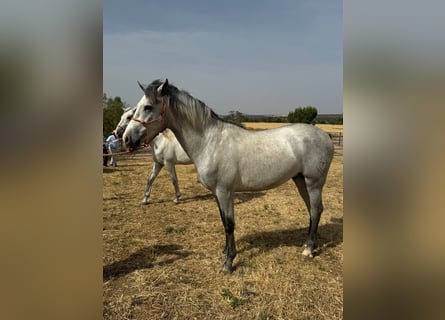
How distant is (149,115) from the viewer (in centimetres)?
310

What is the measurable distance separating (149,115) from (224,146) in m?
0.94

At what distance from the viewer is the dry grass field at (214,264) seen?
8.79 ft

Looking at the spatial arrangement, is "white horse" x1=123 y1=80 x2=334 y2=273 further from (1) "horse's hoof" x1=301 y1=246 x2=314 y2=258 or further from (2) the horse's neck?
(1) "horse's hoof" x1=301 y1=246 x2=314 y2=258

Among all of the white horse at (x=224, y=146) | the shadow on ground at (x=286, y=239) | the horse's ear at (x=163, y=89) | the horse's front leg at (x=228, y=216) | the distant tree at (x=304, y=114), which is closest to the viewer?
the horse's ear at (x=163, y=89)

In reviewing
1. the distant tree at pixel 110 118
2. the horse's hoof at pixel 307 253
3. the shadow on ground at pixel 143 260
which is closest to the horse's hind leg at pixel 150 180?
the shadow on ground at pixel 143 260

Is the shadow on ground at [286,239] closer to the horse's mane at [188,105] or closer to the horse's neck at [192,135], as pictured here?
the horse's neck at [192,135]

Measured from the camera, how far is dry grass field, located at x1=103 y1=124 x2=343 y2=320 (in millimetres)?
2678

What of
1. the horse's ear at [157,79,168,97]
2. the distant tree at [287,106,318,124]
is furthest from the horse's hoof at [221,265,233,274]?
the distant tree at [287,106,318,124]
